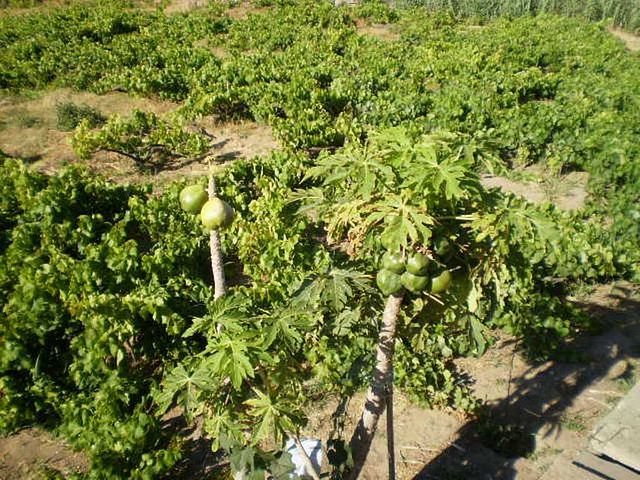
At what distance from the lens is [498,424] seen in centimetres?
482

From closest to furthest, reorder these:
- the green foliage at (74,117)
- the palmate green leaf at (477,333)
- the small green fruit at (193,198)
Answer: the small green fruit at (193,198), the palmate green leaf at (477,333), the green foliage at (74,117)

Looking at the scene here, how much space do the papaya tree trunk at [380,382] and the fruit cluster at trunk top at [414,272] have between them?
20 cm

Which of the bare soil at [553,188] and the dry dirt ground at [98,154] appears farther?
the dry dirt ground at [98,154]

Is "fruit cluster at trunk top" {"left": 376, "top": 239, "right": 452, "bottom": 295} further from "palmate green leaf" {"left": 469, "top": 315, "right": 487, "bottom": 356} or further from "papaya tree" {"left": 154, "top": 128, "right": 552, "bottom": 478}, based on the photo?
"palmate green leaf" {"left": 469, "top": 315, "right": 487, "bottom": 356}

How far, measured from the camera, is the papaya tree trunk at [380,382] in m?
2.56

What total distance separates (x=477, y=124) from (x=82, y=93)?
13547 mm

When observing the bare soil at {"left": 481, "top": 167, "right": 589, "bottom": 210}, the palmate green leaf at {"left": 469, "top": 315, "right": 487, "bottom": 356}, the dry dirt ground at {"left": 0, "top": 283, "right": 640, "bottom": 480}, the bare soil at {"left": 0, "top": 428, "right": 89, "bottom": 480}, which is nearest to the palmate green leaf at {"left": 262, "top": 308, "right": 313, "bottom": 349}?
the palmate green leaf at {"left": 469, "top": 315, "right": 487, "bottom": 356}

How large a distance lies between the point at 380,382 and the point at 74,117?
13.4 m

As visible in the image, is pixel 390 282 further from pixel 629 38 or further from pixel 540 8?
pixel 540 8

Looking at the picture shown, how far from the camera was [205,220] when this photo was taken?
1.71m

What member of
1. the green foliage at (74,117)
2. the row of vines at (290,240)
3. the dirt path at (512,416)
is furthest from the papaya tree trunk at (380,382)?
the green foliage at (74,117)

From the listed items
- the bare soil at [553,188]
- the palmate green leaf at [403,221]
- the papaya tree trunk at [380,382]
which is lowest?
the bare soil at [553,188]

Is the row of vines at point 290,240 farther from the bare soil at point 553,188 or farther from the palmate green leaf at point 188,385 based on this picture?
the bare soil at point 553,188

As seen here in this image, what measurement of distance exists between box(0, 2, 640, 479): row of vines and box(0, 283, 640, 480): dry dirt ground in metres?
0.25
